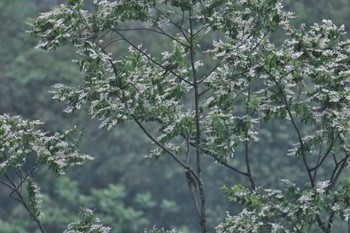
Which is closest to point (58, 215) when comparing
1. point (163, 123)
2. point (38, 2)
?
point (38, 2)

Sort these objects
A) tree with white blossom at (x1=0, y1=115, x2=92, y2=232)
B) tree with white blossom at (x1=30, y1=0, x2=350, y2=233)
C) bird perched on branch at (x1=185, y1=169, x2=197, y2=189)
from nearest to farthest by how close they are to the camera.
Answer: tree with white blossom at (x1=30, y1=0, x2=350, y2=233), tree with white blossom at (x1=0, y1=115, x2=92, y2=232), bird perched on branch at (x1=185, y1=169, x2=197, y2=189)

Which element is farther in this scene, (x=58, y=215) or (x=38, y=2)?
(x=38, y=2)

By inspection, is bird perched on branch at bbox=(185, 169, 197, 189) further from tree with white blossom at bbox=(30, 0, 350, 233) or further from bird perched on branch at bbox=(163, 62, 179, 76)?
bird perched on branch at bbox=(163, 62, 179, 76)

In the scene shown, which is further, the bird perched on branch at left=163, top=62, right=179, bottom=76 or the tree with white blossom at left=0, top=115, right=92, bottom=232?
the bird perched on branch at left=163, top=62, right=179, bottom=76

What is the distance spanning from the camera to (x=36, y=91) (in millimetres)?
23609

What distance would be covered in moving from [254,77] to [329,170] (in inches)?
565

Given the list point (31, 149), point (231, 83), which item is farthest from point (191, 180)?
point (31, 149)

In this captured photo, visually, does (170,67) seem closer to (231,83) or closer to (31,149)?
(231,83)

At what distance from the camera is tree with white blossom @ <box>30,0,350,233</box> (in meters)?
6.64

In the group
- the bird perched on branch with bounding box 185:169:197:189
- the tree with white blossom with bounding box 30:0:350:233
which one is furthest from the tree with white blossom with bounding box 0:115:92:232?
the bird perched on branch with bounding box 185:169:197:189

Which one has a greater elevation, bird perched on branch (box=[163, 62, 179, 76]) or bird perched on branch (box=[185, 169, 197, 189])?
bird perched on branch (box=[163, 62, 179, 76])

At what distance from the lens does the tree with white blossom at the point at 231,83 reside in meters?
6.64

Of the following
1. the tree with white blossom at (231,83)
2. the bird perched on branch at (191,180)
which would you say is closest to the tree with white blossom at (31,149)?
the tree with white blossom at (231,83)

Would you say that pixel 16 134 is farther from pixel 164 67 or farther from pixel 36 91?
pixel 36 91
